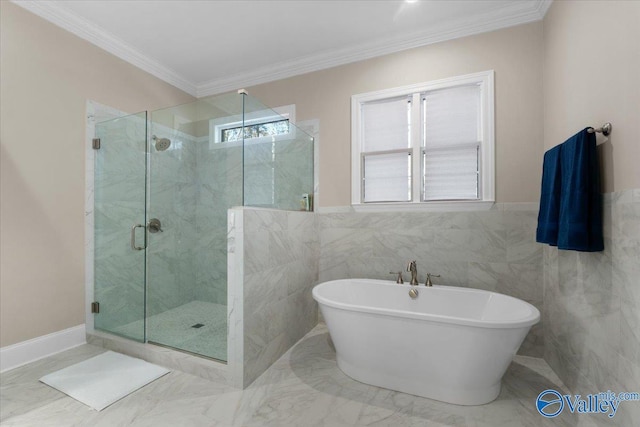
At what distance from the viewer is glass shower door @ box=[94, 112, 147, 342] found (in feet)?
8.07

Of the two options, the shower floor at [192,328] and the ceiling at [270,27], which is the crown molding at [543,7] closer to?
the ceiling at [270,27]

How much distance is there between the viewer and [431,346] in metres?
1.63

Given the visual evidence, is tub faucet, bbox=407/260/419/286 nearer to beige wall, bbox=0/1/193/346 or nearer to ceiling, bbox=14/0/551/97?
ceiling, bbox=14/0/551/97

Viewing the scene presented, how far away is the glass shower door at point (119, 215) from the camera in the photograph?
2459 mm

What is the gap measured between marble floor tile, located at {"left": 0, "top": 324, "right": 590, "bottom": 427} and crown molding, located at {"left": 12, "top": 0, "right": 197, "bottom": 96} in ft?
8.63

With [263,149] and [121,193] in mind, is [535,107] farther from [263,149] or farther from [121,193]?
[121,193]

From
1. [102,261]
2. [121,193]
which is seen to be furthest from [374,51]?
[102,261]

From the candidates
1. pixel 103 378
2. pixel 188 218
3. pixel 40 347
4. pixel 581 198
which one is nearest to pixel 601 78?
pixel 581 198

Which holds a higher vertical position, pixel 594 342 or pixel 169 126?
pixel 169 126

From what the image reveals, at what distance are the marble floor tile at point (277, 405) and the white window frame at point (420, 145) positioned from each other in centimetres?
131

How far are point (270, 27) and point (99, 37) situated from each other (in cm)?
153

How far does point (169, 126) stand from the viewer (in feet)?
8.39

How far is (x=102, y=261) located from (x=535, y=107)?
387 cm
